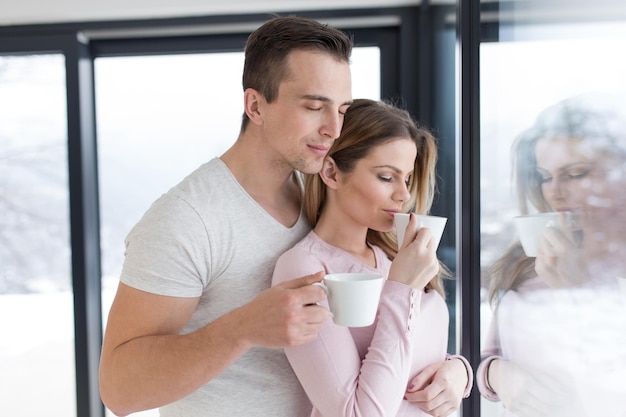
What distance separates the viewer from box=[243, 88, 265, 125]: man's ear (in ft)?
3.88

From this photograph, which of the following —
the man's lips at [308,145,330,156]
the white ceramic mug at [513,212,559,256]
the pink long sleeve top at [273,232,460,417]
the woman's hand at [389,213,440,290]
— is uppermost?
the man's lips at [308,145,330,156]

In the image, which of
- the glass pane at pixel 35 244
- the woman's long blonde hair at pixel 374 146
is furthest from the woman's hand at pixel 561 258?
the glass pane at pixel 35 244

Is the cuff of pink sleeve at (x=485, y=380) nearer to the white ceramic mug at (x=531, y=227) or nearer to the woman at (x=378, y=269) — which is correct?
the woman at (x=378, y=269)

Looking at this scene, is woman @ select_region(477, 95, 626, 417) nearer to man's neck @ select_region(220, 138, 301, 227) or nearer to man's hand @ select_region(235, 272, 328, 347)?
man's hand @ select_region(235, 272, 328, 347)

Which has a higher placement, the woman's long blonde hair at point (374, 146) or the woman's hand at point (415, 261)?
the woman's long blonde hair at point (374, 146)

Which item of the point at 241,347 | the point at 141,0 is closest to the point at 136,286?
the point at 241,347

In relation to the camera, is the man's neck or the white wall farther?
the white wall

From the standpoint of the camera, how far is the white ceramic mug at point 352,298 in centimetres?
88

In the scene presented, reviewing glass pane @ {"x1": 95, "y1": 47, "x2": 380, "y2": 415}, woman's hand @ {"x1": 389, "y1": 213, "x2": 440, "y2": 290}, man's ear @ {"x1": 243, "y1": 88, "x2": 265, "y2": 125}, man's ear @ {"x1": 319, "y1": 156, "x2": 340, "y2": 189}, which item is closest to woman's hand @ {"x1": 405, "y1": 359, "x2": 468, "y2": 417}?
woman's hand @ {"x1": 389, "y1": 213, "x2": 440, "y2": 290}

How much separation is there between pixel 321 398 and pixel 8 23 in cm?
202

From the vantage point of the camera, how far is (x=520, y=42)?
97cm

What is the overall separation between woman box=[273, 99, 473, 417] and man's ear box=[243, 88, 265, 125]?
0.17 metres

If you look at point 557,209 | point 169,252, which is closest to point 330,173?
point 169,252

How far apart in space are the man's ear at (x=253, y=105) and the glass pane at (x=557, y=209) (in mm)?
489
